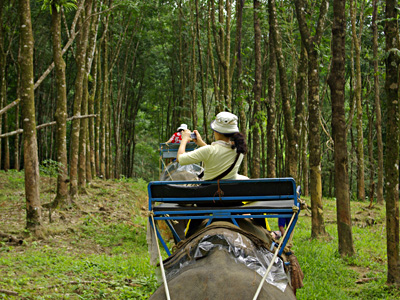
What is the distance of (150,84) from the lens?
97.3ft

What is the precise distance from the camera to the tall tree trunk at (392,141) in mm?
6445

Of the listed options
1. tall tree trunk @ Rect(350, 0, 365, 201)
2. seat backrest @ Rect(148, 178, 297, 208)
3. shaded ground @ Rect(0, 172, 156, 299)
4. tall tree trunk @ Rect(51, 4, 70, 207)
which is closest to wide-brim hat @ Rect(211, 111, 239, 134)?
seat backrest @ Rect(148, 178, 297, 208)

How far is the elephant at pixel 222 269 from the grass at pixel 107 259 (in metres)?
2.85

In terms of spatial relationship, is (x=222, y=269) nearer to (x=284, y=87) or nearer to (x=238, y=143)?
(x=238, y=143)

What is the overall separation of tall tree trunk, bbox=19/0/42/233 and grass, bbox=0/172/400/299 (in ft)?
1.73

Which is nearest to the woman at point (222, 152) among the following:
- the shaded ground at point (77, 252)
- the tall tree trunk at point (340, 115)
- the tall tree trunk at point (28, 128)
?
the shaded ground at point (77, 252)

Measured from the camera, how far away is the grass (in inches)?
245

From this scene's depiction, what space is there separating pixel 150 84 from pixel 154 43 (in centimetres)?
340

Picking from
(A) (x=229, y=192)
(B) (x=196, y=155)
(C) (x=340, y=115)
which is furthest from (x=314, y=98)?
(A) (x=229, y=192)

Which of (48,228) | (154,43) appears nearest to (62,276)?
(48,228)

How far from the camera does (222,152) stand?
190 inches

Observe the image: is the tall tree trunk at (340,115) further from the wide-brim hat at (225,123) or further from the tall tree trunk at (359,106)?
the tall tree trunk at (359,106)

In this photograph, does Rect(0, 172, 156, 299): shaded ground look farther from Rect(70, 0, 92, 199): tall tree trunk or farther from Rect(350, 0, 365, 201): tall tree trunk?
Rect(350, 0, 365, 201): tall tree trunk

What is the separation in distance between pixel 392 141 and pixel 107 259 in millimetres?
5460
